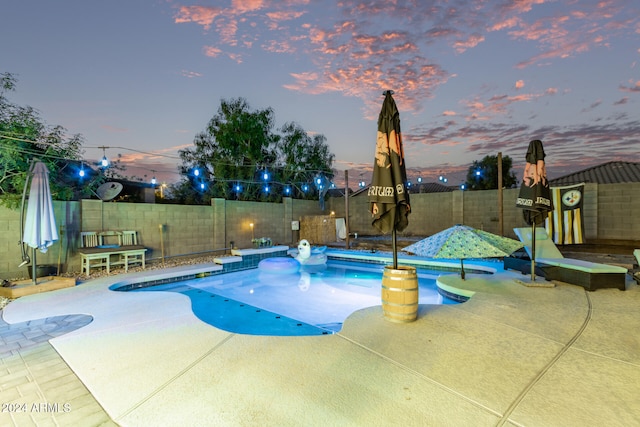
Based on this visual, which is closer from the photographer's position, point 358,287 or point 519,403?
point 519,403

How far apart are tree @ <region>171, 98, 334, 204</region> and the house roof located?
11.5m

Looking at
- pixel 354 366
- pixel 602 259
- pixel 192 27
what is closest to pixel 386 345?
pixel 354 366

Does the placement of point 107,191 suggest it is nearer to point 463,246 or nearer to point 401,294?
point 401,294

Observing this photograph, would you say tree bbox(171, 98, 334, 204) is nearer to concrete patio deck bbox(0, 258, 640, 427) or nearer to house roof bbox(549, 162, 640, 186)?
concrete patio deck bbox(0, 258, 640, 427)

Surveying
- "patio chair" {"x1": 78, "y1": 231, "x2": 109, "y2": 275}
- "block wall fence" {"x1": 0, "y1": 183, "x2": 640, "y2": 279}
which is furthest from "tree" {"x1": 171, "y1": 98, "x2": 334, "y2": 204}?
"patio chair" {"x1": 78, "y1": 231, "x2": 109, "y2": 275}

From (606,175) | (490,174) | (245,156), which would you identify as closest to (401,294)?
(245,156)

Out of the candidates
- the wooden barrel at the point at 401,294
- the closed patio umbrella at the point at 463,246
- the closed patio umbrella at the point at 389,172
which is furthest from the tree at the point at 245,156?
the wooden barrel at the point at 401,294

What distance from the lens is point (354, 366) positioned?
2.22 meters

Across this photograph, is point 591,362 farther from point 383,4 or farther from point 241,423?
point 383,4

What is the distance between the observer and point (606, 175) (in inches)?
494

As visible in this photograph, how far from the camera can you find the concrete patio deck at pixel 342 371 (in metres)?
1.70

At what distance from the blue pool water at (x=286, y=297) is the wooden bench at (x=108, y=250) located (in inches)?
50.1

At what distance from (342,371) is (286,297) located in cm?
393

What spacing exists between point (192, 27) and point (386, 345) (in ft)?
30.5
